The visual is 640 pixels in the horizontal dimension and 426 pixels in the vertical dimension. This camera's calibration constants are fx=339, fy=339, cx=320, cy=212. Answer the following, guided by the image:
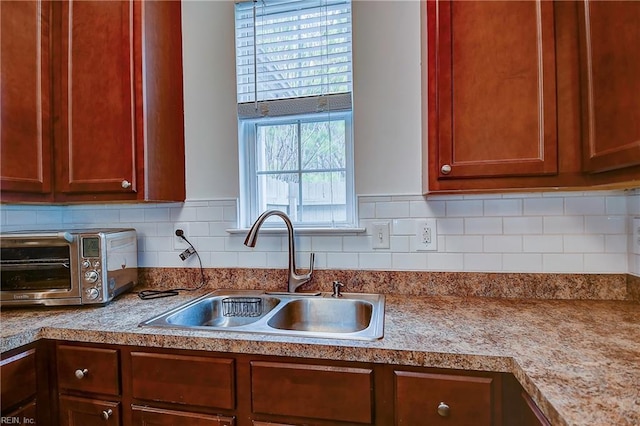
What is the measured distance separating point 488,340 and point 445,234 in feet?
1.96

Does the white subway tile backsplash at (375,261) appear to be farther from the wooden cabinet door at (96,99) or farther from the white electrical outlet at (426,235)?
the wooden cabinet door at (96,99)

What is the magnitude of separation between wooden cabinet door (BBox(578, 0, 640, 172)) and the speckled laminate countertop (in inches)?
20.1

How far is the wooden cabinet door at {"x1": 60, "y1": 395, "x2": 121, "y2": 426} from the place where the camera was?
1.13 metres

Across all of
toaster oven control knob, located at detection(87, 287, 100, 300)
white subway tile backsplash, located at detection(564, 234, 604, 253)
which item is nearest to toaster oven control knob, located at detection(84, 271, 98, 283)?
toaster oven control knob, located at detection(87, 287, 100, 300)

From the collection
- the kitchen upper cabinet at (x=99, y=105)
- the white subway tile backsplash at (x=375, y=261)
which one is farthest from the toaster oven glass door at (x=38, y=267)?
the white subway tile backsplash at (x=375, y=261)

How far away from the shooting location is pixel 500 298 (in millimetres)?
1405

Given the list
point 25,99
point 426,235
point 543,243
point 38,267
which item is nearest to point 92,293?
point 38,267

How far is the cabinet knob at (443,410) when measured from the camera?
2.93ft

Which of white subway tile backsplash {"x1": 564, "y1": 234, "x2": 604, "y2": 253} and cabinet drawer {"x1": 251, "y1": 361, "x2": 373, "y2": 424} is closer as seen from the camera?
cabinet drawer {"x1": 251, "y1": 361, "x2": 373, "y2": 424}

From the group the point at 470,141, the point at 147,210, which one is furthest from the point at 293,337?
the point at 147,210

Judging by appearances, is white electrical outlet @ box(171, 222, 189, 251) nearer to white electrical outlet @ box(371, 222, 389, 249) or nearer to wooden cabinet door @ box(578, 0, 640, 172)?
white electrical outlet @ box(371, 222, 389, 249)

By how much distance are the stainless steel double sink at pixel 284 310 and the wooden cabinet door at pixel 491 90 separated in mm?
632

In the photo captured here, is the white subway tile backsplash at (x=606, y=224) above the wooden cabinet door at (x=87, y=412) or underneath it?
above

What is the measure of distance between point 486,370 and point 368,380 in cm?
31
